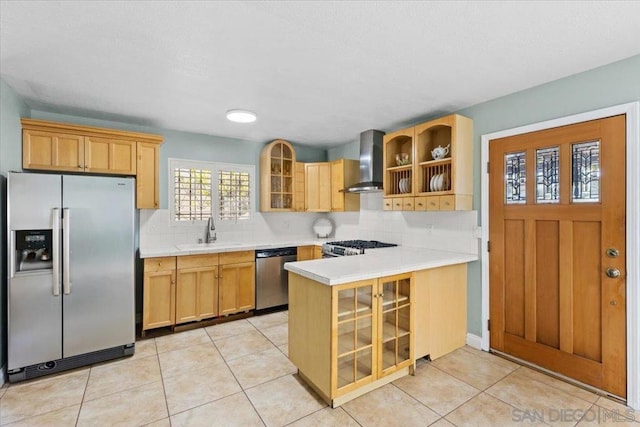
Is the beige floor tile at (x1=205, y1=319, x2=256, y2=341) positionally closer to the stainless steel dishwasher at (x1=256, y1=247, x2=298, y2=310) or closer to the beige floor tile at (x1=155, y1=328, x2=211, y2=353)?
the beige floor tile at (x1=155, y1=328, x2=211, y2=353)

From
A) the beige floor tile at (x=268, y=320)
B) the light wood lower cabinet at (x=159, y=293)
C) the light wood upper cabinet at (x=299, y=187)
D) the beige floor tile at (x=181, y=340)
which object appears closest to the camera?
the beige floor tile at (x=181, y=340)

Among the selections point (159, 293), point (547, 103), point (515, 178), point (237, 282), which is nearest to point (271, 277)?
point (237, 282)

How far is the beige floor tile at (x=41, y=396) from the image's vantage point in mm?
2068

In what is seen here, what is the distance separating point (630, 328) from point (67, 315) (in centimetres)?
435

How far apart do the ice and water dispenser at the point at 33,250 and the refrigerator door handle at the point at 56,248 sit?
5cm

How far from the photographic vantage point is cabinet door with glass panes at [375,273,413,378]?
2312 mm

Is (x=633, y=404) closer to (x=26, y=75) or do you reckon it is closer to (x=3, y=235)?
→ (x=3, y=235)

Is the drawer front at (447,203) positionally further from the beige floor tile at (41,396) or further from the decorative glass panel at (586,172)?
the beige floor tile at (41,396)

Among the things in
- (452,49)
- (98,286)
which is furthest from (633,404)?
(98,286)

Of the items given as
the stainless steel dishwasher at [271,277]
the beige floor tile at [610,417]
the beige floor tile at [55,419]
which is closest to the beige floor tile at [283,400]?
the beige floor tile at [55,419]

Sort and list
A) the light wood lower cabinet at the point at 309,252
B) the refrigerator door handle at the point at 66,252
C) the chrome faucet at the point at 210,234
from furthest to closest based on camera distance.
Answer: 1. the light wood lower cabinet at the point at 309,252
2. the chrome faucet at the point at 210,234
3. the refrigerator door handle at the point at 66,252

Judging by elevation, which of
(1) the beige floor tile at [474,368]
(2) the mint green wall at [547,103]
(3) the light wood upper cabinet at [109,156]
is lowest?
(1) the beige floor tile at [474,368]

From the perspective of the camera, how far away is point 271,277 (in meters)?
4.08

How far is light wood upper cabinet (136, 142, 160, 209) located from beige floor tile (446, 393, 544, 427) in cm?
348
